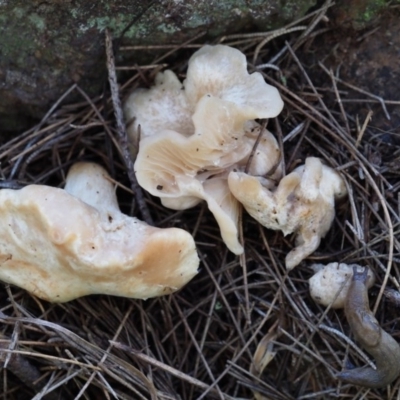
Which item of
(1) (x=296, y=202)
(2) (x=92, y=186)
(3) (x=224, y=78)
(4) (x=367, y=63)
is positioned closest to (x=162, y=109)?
(3) (x=224, y=78)

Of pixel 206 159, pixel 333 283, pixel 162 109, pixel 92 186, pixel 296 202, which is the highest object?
pixel 162 109

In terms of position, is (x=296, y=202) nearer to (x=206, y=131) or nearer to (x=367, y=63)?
(x=206, y=131)

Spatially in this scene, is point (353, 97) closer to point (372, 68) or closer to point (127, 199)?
point (372, 68)

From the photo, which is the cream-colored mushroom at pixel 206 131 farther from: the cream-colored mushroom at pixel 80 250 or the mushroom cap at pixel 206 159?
the cream-colored mushroom at pixel 80 250

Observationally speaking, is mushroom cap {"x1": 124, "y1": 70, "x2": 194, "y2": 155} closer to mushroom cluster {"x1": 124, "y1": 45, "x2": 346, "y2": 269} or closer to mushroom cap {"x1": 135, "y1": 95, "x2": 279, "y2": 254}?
mushroom cluster {"x1": 124, "y1": 45, "x2": 346, "y2": 269}

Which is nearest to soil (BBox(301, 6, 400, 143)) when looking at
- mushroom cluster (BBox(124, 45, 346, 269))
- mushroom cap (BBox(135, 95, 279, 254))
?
mushroom cluster (BBox(124, 45, 346, 269))

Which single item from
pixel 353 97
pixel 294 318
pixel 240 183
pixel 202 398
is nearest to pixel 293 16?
pixel 353 97
